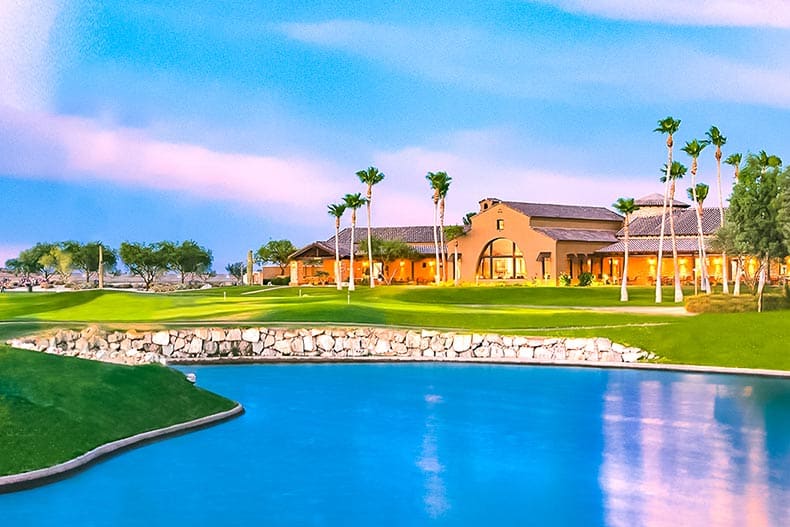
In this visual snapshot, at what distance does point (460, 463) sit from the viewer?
1947cm

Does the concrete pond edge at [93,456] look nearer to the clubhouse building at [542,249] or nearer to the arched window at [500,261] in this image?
the clubhouse building at [542,249]

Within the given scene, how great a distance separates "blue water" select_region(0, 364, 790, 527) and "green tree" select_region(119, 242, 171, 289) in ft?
297

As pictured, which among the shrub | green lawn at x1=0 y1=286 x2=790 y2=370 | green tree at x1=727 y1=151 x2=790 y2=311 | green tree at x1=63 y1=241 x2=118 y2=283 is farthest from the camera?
green tree at x1=63 y1=241 x2=118 y2=283

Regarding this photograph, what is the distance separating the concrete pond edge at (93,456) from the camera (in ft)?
55.0

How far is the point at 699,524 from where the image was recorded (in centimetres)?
1478

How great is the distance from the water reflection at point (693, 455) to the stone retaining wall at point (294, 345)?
20.9 ft

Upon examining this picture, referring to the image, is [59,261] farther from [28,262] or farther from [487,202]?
[487,202]

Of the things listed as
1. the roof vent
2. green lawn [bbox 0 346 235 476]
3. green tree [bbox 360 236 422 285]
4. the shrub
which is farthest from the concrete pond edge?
the roof vent

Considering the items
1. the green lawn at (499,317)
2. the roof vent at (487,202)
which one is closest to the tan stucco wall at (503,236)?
the roof vent at (487,202)

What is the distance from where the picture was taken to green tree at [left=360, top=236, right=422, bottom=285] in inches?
3622

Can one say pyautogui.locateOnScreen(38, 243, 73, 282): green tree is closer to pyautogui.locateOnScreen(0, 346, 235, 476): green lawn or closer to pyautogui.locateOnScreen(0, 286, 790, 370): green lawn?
pyautogui.locateOnScreen(0, 286, 790, 370): green lawn

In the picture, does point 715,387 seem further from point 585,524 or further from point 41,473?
point 41,473

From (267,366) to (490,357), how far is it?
363 inches

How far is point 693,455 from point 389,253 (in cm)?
7282
